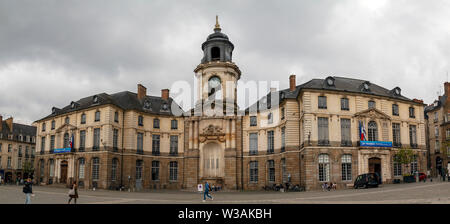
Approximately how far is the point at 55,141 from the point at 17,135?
26.6m

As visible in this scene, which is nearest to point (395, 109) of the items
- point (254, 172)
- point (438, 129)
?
point (254, 172)

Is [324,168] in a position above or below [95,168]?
above

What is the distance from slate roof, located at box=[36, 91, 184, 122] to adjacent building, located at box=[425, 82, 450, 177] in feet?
127

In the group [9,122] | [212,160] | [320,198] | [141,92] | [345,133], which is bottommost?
[320,198]

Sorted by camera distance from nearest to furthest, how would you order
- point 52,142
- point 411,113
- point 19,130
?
point 411,113 → point 52,142 → point 19,130

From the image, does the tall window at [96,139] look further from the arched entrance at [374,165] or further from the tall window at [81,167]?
the arched entrance at [374,165]

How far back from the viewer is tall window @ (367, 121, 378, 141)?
129 ft

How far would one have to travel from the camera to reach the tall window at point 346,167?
124 ft

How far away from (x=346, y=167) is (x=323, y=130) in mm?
4375

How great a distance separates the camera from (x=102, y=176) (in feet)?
140

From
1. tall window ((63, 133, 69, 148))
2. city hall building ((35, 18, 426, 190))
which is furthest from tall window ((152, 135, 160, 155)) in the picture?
tall window ((63, 133, 69, 148))

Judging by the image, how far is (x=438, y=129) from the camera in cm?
5712

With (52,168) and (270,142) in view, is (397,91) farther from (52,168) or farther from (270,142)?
(52,168)

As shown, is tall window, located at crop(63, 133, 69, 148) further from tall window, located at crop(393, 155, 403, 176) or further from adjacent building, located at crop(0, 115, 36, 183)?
tall window, located at crop(393, 155, 403, 176)
